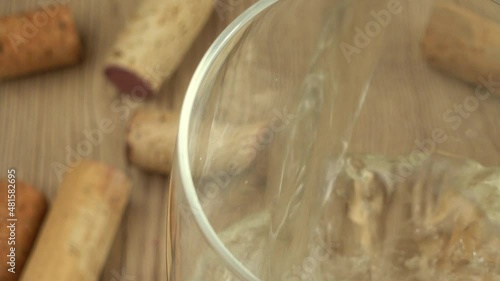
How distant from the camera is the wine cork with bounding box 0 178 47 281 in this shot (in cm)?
58

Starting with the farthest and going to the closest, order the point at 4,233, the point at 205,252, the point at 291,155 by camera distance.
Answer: the point at 4,233
the point at 291,155
the point at 205,252

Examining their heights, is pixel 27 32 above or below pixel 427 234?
above

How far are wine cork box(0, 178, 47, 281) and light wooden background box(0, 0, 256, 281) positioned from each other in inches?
0.9

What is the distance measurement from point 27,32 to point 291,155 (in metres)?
0.34

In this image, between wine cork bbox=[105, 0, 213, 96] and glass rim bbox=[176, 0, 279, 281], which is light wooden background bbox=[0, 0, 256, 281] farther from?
glass rim bbox=[176, 0, 279, 281]

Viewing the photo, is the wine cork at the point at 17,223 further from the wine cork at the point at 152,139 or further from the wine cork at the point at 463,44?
the wine cork at the point at 463,44

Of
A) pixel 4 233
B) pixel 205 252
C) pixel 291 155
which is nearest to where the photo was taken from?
pixel 205 252

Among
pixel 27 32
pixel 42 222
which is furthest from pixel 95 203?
pixel 27 32

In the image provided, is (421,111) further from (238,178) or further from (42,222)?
(42,222)

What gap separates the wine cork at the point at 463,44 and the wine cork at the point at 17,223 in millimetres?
323

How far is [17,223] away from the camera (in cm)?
60

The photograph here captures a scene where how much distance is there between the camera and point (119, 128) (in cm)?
65

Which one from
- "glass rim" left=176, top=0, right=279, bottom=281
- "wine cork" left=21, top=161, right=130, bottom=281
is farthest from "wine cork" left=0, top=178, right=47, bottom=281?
"glass rim" left=176, top=0, right=279, bottom=281

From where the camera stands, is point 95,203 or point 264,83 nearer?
point 264,83
